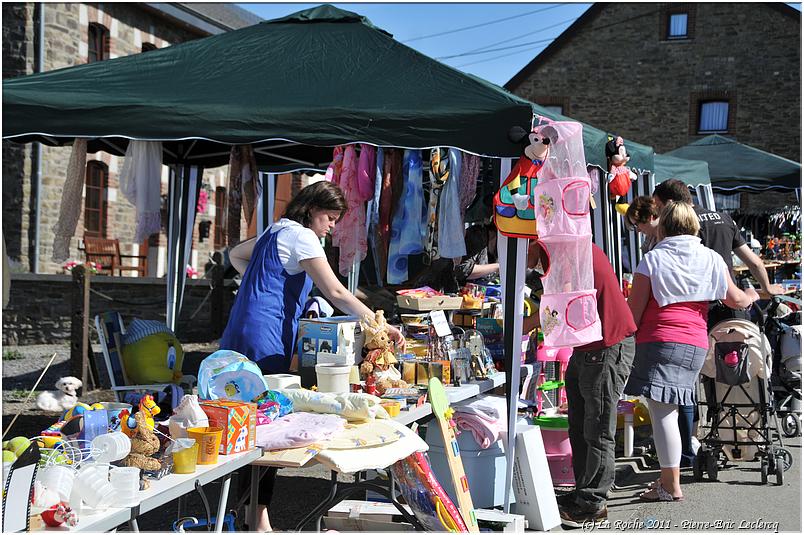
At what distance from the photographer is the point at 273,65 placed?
5.56m

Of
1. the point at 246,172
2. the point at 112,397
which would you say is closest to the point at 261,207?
the point at 246,172

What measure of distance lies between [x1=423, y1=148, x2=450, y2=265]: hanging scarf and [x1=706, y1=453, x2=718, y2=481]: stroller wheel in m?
2.26

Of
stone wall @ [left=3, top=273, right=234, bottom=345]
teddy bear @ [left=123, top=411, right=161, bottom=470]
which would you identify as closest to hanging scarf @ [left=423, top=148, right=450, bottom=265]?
teddy bear @ [left=123, top=411, right=161, bottom=470]

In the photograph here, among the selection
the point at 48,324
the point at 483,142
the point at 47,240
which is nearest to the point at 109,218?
the point at 47,240

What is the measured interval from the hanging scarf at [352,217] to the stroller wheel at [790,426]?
3.81 metres

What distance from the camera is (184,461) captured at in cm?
264

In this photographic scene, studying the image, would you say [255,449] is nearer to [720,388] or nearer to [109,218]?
[720,388]

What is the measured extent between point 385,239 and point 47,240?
10.8 metres

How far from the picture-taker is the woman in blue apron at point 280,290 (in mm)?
3918

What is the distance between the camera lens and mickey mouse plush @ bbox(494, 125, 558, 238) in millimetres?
4195

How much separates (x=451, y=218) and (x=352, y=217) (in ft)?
2.47

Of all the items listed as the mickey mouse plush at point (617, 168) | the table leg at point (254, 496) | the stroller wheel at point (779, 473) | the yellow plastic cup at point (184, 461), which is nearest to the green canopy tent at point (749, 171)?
the mickey mouse plush at point (617, 168)

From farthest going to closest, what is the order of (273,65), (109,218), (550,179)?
(109,218) → (273,65) → (550,179)

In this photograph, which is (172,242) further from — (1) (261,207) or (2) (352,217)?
(2) (352,217)
